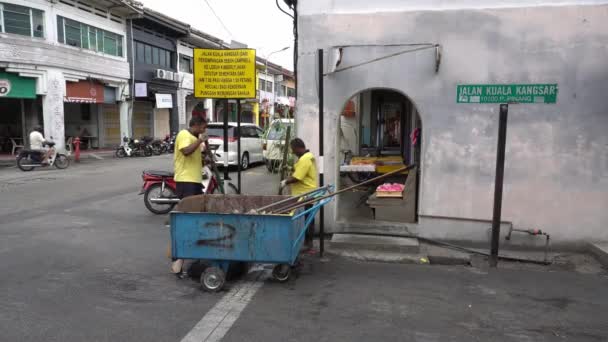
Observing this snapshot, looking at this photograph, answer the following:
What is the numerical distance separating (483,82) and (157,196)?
6.23m

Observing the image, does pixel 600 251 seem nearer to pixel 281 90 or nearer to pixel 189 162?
pixel 189 162

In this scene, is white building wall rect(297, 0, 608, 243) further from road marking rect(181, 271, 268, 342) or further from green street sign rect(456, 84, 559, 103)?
road marking rect(181, 271, 268, 342)

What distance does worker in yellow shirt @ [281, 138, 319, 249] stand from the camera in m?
5.90

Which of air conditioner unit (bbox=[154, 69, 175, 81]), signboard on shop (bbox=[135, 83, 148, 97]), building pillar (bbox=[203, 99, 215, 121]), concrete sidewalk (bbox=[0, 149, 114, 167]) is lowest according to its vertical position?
concrete sidewalk (bbox=[0, 149, 114, 167])

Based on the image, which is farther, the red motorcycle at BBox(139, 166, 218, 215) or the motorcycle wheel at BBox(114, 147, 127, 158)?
the motorcycle wheel at BBox(114, 147, 127, 158)

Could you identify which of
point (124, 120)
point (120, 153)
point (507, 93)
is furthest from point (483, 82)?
point (124, 120)

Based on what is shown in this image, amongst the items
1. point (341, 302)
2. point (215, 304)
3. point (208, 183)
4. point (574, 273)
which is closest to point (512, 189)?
point (574, 273)

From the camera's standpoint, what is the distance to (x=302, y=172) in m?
5.91

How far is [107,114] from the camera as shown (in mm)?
26391

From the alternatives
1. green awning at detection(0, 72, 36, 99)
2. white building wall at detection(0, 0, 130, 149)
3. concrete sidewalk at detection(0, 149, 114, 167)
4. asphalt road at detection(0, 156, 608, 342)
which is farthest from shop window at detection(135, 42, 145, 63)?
asphalt road at detection(0, 156, 608, 342)

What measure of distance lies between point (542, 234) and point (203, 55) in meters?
5.56

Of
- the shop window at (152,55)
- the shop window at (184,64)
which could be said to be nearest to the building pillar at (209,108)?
the shop window at (184,64)

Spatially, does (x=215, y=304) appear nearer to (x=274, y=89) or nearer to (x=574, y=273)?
(x=574, y=273)

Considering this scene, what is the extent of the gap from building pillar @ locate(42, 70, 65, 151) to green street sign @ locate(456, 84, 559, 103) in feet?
62.7
